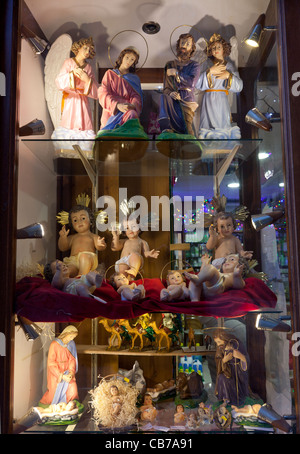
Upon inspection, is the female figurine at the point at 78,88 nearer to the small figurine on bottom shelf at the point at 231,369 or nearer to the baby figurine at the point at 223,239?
the baby figurine at the point at 223,239

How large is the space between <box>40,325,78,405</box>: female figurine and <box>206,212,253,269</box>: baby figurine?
2.33ft

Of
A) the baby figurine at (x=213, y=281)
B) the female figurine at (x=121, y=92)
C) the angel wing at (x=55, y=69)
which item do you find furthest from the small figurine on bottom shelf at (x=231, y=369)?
the angel wing at (x=55, y=69)

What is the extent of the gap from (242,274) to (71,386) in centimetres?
85

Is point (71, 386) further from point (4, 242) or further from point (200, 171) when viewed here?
point (200, 171)

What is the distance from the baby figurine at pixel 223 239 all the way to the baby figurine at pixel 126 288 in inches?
14.0

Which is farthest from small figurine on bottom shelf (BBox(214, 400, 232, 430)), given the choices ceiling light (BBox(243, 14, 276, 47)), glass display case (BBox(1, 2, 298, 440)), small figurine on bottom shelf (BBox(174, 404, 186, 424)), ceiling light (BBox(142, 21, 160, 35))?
ceiling light (BBox(142, 21, 160, 35))

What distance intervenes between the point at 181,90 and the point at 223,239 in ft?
2.31

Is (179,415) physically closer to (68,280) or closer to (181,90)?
(68,280)

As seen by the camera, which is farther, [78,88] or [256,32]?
[78,88]

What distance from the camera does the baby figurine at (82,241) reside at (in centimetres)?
175

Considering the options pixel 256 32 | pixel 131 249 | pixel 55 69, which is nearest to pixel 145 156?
pixel 131 249

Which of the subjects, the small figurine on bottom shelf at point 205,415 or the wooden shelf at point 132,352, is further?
the wooden shelf at point 132,352

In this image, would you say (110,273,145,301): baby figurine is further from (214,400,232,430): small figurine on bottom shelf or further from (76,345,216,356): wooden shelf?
(214,400,232,430): small figurine on bottom shelf

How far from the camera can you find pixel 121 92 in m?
1.82
